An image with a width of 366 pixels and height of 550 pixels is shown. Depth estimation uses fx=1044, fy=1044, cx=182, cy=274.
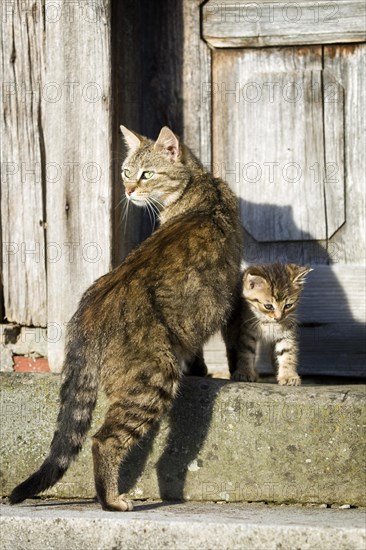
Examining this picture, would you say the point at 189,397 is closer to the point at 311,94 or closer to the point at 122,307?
the point at 122,307

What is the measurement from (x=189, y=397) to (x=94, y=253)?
Answer: 3.80 feet

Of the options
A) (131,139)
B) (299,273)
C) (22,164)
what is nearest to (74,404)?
(299,273)

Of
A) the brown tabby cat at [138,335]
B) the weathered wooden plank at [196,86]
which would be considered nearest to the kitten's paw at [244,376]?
the brown tabby cat at [138,335]

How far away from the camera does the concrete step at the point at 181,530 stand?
14.6 ft

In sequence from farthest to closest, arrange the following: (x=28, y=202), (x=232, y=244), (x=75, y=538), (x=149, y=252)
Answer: (x=28, y=202), (x=232, y=244), (x=149, y=252), (x=75, y=538)

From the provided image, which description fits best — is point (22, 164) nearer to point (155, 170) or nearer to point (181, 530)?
point (155, 170)

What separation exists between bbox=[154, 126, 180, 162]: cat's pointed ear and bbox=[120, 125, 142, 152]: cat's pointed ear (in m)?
0.12

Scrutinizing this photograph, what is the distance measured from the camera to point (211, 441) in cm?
531

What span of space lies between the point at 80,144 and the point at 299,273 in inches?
57.9

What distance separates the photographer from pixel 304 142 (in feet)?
21.6

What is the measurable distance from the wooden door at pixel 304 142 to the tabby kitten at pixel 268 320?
1.70 feet

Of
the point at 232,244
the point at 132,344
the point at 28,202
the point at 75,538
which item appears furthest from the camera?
the point at 28,202

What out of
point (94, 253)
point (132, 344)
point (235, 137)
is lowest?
point (132, 344)

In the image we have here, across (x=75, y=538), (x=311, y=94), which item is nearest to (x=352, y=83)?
(x=311, y=94)
